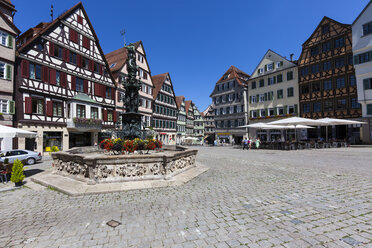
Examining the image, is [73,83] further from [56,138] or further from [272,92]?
[272,92]

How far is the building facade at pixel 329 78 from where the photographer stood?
26.3 m

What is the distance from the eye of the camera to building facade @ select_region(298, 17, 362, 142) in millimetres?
26281

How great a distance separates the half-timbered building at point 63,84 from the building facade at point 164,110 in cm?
1209

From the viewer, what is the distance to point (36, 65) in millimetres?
18797

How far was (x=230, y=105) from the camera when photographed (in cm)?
4297

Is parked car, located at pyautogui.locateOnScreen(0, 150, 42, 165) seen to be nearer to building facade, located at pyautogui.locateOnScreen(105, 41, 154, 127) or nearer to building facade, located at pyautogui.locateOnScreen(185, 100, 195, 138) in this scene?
building facade, located at pyautogui.locateOnScreen(105, 41, 154, 127)

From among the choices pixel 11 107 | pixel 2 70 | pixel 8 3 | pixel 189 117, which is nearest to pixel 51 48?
pixel 2 70

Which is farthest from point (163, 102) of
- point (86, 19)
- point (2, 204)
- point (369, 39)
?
point (2, 204)

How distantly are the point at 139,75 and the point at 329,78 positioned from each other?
29.8 meters

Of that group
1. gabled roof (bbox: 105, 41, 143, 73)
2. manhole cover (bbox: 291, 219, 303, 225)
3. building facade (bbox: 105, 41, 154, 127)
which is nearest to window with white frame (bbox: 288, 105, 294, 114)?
building facade (bbox: 105, 41, 154, 127)

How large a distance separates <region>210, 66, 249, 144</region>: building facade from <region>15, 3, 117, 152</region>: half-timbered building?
26242 mm

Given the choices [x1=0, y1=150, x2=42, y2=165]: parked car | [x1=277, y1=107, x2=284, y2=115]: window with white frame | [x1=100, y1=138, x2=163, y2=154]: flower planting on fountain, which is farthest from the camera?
[x1=277, y1=107, x2=284, y2=115]: window with white frame

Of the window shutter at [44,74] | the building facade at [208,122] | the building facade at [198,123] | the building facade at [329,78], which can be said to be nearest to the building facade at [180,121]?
the building facade at [208,122]

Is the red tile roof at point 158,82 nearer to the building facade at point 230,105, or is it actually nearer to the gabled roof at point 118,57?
the gabled roof at point 118,57
